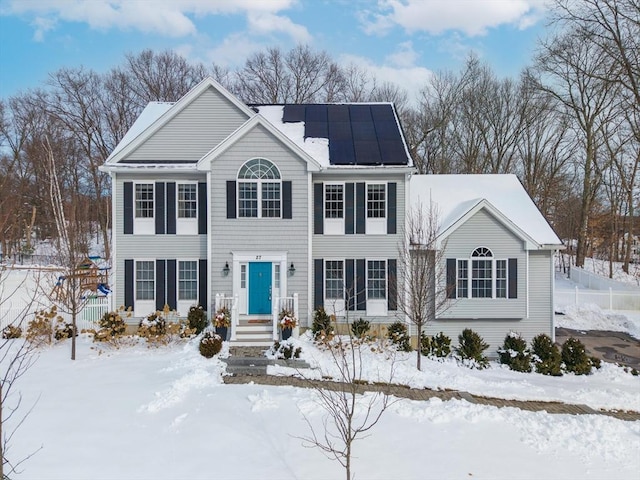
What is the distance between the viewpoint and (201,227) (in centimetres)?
1432

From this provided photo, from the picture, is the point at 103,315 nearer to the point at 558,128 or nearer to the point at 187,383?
the point at 187,383

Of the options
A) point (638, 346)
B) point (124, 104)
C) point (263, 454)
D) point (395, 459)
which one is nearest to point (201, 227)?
point (263, 454)

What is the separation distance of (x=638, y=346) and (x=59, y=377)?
19.4 meters

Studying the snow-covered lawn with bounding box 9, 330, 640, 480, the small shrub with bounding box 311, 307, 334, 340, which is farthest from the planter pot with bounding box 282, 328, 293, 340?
the snow-covered lawn with bounding box 9, 330, 640, 480

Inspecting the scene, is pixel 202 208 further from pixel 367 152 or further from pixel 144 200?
pixel 367 152

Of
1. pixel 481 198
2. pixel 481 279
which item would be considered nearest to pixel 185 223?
pixel 481 279

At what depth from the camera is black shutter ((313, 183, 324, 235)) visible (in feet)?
47.1

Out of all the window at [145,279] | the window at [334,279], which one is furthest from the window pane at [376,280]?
the window at [145,279]

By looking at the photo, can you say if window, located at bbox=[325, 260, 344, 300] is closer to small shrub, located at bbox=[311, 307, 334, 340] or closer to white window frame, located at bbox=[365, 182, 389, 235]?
small shrub, located at bbox=[311, 307, 334, 340]

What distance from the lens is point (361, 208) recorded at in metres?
14.3

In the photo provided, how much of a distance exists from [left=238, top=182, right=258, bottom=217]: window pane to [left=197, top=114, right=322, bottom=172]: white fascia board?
1.27 m

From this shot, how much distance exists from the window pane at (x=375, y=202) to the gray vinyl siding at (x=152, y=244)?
582 cm

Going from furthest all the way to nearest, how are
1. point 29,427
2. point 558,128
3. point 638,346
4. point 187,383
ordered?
point 558,128, point 638,346, point 187,383, point 29,427

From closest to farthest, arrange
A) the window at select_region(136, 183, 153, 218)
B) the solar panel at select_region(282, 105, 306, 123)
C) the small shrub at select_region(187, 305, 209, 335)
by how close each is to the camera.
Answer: the small shrub at select_region(187, 305, 209, 335) < the window at select_region(136, 183, 153, 218) < the solar panel at select_region(282, 105, 306, 123)
